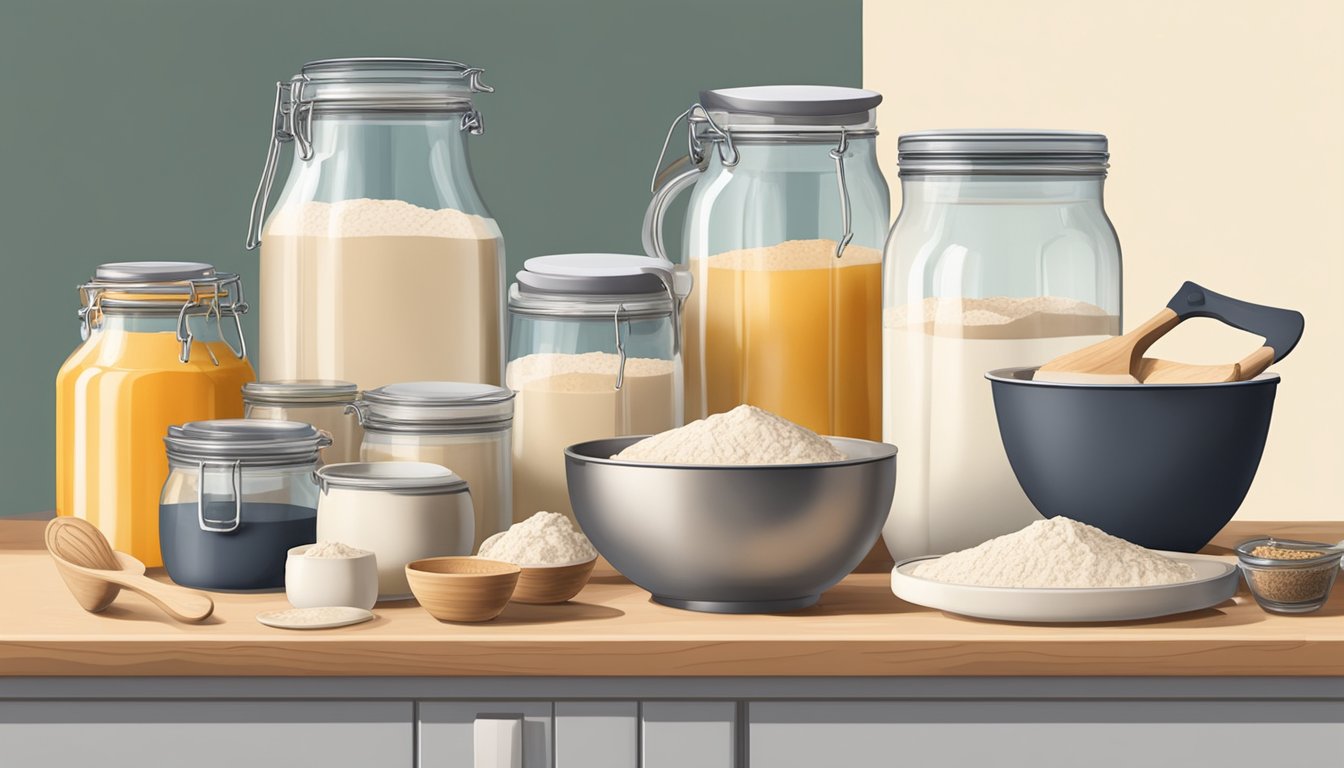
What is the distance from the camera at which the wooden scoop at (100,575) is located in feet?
3.43

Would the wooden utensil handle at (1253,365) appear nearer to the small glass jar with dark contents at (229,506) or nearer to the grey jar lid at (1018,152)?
the grey jar lid at (1018,152)

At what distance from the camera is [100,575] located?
1070 millimetres

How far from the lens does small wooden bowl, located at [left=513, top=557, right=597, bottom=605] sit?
3.56 feet

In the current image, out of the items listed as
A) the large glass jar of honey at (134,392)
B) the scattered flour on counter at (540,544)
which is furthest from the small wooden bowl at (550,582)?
the large glass jar of honey at (134,392)

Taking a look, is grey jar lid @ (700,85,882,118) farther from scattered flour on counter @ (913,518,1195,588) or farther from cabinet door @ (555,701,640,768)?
cabinet door @ (555,701,640,768)

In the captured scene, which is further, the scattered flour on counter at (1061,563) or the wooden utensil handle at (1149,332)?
the wooden utensil handle at (1149,332)

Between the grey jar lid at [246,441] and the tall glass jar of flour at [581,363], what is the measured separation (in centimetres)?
19

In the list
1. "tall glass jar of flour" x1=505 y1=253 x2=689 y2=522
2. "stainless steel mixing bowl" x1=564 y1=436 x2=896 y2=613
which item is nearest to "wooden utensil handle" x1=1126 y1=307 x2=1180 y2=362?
"stainless steel mixing bowl" x1=564 y1=436 x2=896 y2=613

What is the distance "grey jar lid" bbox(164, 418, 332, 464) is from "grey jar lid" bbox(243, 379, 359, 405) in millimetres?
80

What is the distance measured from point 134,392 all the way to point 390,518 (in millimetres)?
267

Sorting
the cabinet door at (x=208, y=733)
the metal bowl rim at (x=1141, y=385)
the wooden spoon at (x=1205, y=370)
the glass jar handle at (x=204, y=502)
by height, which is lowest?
the cabinet door at (x=208, y=733)

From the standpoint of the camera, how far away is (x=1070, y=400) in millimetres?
1122

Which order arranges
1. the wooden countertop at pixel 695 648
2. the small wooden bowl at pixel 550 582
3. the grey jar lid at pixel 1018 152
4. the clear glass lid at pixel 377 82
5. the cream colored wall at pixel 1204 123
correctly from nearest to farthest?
the wooden countertop at pixel 695 648
the small wooden bowl at pixel 550 582
the grey jar lid at pixel 1018 152
the clear glass lid at pixel 377 82
the cream colored wall at pixel 1204 123

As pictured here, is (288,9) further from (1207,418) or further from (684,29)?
(1207,418)
